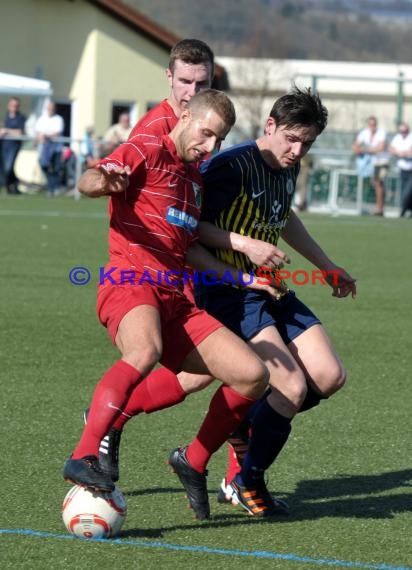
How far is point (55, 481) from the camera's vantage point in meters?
5.44

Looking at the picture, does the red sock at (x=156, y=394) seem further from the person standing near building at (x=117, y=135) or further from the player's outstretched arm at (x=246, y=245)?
the person standing near building at (x=117, y=135)

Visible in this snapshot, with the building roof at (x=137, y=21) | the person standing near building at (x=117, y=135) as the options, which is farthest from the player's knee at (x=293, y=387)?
the building roof at (x=137, y=21)

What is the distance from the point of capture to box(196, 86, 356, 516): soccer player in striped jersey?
5.15 metres

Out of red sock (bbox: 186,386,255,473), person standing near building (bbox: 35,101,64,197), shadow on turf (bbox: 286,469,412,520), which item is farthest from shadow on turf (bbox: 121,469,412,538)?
person standing near building (bbox: 35,101,64,197)

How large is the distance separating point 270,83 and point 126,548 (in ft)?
190

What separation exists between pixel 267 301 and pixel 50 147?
21.5 metres

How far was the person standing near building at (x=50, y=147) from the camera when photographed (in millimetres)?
26141

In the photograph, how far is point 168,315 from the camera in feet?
16.1

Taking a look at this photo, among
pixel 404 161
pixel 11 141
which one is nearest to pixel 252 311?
pixel 404 161

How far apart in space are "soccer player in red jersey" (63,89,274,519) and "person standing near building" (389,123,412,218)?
754 inches

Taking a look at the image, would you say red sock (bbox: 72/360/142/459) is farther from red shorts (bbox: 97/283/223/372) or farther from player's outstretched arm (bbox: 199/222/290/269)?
player's outstretched arm (bbox: 199/222/290/269)

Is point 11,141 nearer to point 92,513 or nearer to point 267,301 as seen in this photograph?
point 267,301

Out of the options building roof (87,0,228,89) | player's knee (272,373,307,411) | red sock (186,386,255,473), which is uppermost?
building roof (87,0,228,89)

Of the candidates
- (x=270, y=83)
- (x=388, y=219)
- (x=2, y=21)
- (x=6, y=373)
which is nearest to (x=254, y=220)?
(x=6, y=373)
